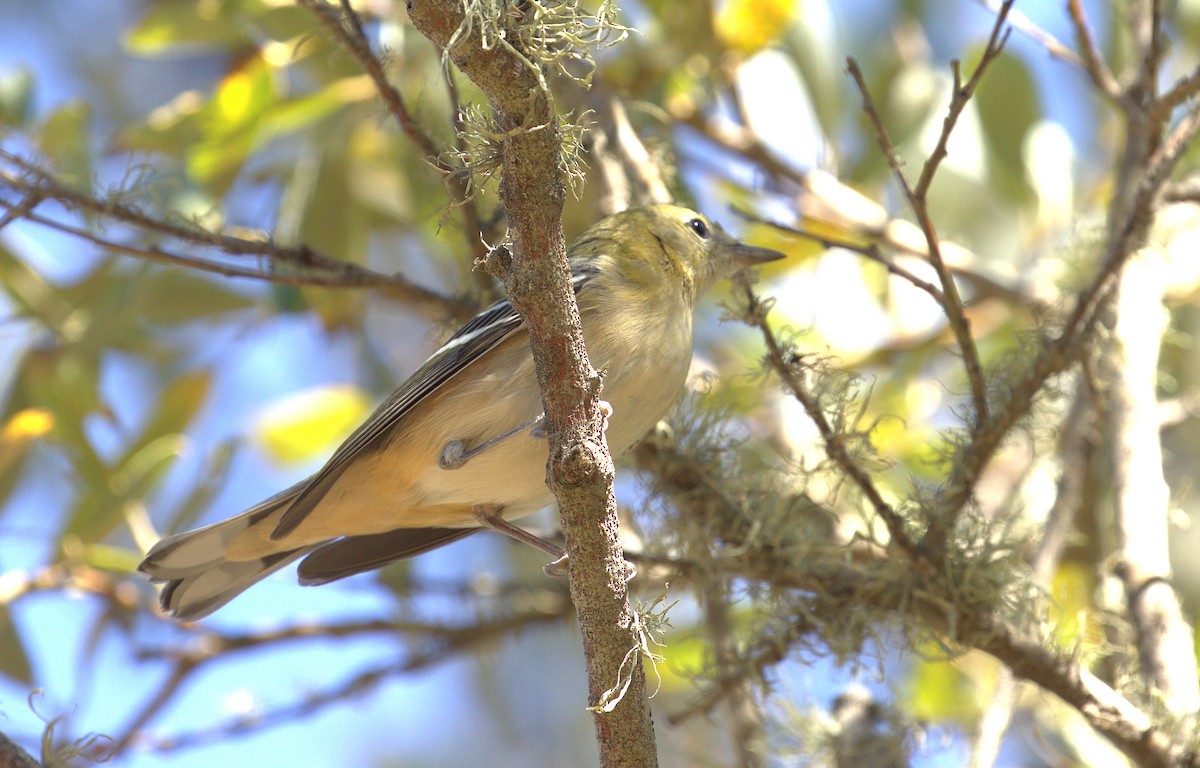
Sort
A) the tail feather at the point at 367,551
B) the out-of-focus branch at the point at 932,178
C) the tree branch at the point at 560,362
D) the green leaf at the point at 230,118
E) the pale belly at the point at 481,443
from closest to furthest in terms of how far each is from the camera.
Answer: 1. the tree branch at the point at 560,362
2. the out-of-focus branch at the point at 932,178
3. the pale belly at the point at 481,443
4. the tail feather at the point at 367,551
5. the green leaf at the point at 230,118

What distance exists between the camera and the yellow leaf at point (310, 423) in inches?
188

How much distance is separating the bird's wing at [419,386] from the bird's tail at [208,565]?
0.07 meters

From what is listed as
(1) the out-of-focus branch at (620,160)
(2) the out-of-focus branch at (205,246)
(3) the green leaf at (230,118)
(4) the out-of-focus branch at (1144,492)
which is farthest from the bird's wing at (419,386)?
(4) the out-of-focus branch at (1144,492)

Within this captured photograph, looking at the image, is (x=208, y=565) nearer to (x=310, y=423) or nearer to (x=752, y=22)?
(x=310, y=423)

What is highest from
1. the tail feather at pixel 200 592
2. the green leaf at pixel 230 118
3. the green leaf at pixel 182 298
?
the green leaf at pixel 230 118

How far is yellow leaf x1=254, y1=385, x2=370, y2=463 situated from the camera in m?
4.78

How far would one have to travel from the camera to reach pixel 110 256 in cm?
416

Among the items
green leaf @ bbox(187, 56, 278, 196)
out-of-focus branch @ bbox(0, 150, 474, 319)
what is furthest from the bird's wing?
green leaf @ bbox(187, 56, 278, 196)

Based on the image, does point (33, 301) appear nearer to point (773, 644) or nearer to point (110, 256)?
point (110, 256)

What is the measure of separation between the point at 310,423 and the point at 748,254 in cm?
212

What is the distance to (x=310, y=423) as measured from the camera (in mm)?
4789

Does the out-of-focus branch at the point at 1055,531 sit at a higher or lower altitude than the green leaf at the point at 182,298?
lower

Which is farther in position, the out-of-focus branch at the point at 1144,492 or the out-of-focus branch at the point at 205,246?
the out-of-focus branch at the point at 1144,492

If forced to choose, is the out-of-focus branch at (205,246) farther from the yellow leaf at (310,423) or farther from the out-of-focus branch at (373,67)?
the yellow leaf at (310,423)
